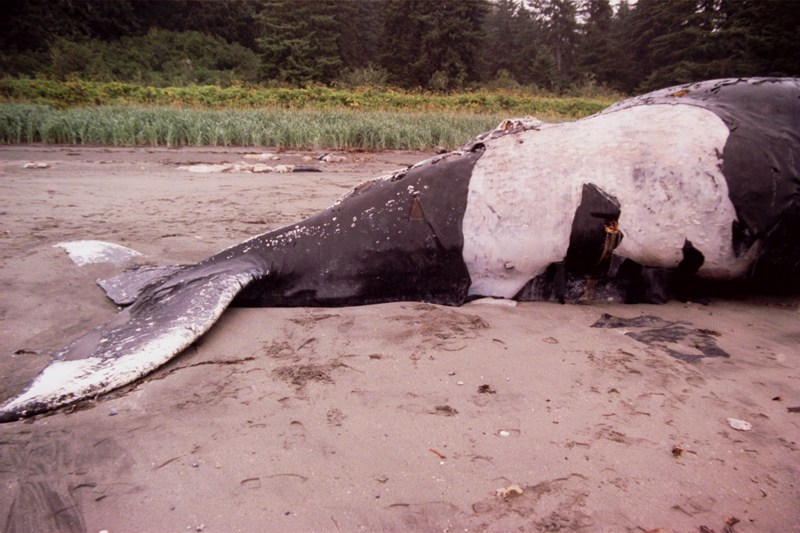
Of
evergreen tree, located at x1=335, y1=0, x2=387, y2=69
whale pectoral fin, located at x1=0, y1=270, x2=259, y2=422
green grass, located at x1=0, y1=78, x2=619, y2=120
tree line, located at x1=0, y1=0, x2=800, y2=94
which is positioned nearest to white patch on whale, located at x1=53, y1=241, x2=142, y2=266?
whale pectoral fin, located at x1=0, y1=270, x2=259, y2=422

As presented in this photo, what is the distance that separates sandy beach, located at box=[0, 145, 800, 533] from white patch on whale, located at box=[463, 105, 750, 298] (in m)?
Answer: 0.30

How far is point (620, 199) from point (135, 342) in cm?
265

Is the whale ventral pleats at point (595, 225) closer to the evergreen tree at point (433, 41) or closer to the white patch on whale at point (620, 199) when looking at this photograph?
the white patch on whale at point (620, 199)

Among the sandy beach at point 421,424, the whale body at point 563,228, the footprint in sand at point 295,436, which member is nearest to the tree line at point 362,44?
the whale body at point 563,228

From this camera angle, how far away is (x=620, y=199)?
2830mm

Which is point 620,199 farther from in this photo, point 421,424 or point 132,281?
point 132,281

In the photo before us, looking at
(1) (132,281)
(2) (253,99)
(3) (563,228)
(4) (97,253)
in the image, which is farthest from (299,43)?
(3) (563,228)

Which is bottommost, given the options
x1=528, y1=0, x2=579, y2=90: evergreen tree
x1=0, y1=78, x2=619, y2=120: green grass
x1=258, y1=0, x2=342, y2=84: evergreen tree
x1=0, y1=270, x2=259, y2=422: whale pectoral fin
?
x1=0, y1=270, x2=259, y2=422: whale pectoral fin

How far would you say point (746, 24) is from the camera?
23.5 metres

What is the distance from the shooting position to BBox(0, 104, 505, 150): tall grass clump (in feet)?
36.0

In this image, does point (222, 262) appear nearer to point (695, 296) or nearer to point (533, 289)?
point (533, 289)

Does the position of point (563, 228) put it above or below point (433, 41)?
below

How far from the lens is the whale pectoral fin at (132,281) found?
9.46ft

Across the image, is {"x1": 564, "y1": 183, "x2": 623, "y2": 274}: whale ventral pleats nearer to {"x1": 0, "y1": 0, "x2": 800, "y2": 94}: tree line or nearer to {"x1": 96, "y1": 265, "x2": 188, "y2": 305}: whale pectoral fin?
{"x1": 96, "y1": 265, "x2": 188, "y2": 305}: whale pectoral fin
